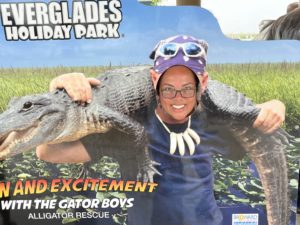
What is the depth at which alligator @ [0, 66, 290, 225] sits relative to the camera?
2129 millimetres

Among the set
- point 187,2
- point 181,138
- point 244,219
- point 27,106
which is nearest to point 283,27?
point 187,2

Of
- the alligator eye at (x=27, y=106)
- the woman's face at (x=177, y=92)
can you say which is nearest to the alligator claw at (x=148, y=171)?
the woman's face at (x=177, y=92)

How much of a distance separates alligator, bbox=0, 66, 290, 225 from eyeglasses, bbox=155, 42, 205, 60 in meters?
0.11

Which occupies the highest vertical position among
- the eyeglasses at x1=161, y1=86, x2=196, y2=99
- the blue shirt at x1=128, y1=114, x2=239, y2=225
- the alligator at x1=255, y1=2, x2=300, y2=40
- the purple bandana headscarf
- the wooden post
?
the wooden post

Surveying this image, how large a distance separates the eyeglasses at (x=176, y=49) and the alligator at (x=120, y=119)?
11cm

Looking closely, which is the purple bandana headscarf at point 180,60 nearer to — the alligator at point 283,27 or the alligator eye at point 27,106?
the alligator at point 283,27

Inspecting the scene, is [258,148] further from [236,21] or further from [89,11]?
[89,11]

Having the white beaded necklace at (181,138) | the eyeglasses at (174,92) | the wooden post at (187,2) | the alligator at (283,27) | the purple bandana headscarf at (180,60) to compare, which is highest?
the wooden post at (187,2)

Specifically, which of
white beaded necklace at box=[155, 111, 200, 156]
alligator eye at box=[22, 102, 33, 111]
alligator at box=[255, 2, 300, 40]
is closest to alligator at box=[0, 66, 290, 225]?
alligator eye at box=[22, 102, 33, 111]

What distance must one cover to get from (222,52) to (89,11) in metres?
0.65

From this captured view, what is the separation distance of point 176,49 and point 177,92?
201mm

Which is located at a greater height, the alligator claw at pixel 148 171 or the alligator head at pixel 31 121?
the alligator head at pixel 31 121

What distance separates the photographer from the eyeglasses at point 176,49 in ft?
6.99

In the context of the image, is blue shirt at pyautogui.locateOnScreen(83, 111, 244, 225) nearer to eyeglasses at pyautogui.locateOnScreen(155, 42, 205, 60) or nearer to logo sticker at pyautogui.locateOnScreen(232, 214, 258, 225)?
logo sticker at pyautogui.locateOnScreen(232, 214, 258, 225)
